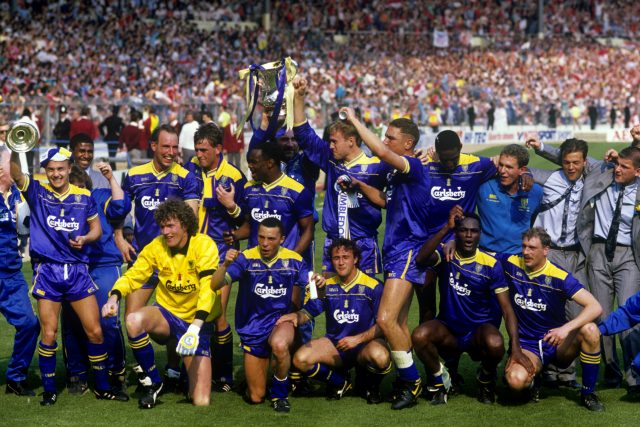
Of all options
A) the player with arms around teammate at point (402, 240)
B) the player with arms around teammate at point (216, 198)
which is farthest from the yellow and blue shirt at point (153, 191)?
the player with arms around teammate at point (402, 240)

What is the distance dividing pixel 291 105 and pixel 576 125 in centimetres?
3798

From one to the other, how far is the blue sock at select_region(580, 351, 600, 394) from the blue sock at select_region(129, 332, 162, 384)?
11.1ft

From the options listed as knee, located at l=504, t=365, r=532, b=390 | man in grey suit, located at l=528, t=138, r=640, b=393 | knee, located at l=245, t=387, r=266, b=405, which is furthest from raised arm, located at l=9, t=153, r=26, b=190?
man in grey suit, located at l=528, t=138, r=640, b=393

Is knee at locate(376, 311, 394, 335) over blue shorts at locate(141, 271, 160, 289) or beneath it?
beneath

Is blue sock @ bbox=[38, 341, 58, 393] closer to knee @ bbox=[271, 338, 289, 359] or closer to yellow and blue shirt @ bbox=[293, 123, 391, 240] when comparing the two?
knee @ bbox=[271, 338, 289, 359]

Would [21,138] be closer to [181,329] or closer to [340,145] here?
[181,329]

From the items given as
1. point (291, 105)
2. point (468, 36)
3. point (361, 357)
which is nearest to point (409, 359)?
point (361, 357)

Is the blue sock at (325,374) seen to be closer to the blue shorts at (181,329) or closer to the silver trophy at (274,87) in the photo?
the blue shorts at (181,329)

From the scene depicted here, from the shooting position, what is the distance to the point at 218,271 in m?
7.99

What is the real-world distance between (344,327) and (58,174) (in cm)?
266

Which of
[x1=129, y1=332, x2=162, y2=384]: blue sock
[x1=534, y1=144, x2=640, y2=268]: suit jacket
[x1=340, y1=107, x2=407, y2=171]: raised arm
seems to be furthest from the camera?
[x1=534, y1=144, x2=640, y2=268]: suit jacket

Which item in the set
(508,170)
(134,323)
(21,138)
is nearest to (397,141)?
(508,170)

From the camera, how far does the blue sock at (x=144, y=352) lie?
785 cm

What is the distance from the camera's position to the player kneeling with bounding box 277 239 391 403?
804 cm
